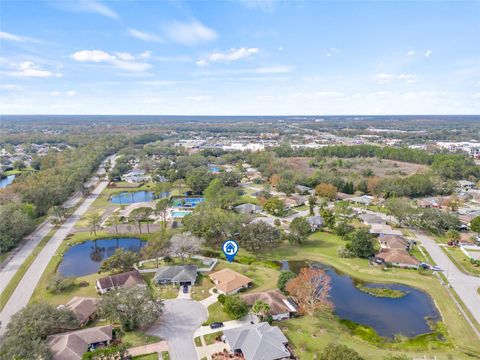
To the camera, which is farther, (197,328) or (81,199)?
(81,199)

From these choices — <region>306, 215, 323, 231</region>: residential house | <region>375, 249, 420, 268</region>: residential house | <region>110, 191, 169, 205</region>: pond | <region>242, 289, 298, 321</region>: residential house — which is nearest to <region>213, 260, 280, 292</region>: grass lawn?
<region>242, 289, 298, 321</region>: residential house

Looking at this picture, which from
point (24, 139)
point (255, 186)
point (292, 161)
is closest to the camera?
point (255, 186)

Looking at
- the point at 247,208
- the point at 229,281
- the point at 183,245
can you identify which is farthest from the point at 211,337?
the point at 247,208

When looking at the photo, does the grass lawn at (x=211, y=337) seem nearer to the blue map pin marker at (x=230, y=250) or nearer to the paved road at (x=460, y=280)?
the blue map pin marker at (x=230, y=250)

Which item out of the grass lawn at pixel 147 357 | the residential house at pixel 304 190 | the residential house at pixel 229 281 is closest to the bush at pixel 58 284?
the grass lawn at pixel 147 357

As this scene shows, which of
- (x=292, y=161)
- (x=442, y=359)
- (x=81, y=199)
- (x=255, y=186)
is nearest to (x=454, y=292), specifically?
(x=442, y=359)

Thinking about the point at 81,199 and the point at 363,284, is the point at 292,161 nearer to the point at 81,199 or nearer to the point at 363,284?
the point at 81,199

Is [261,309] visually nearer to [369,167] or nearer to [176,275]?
[176,275]
